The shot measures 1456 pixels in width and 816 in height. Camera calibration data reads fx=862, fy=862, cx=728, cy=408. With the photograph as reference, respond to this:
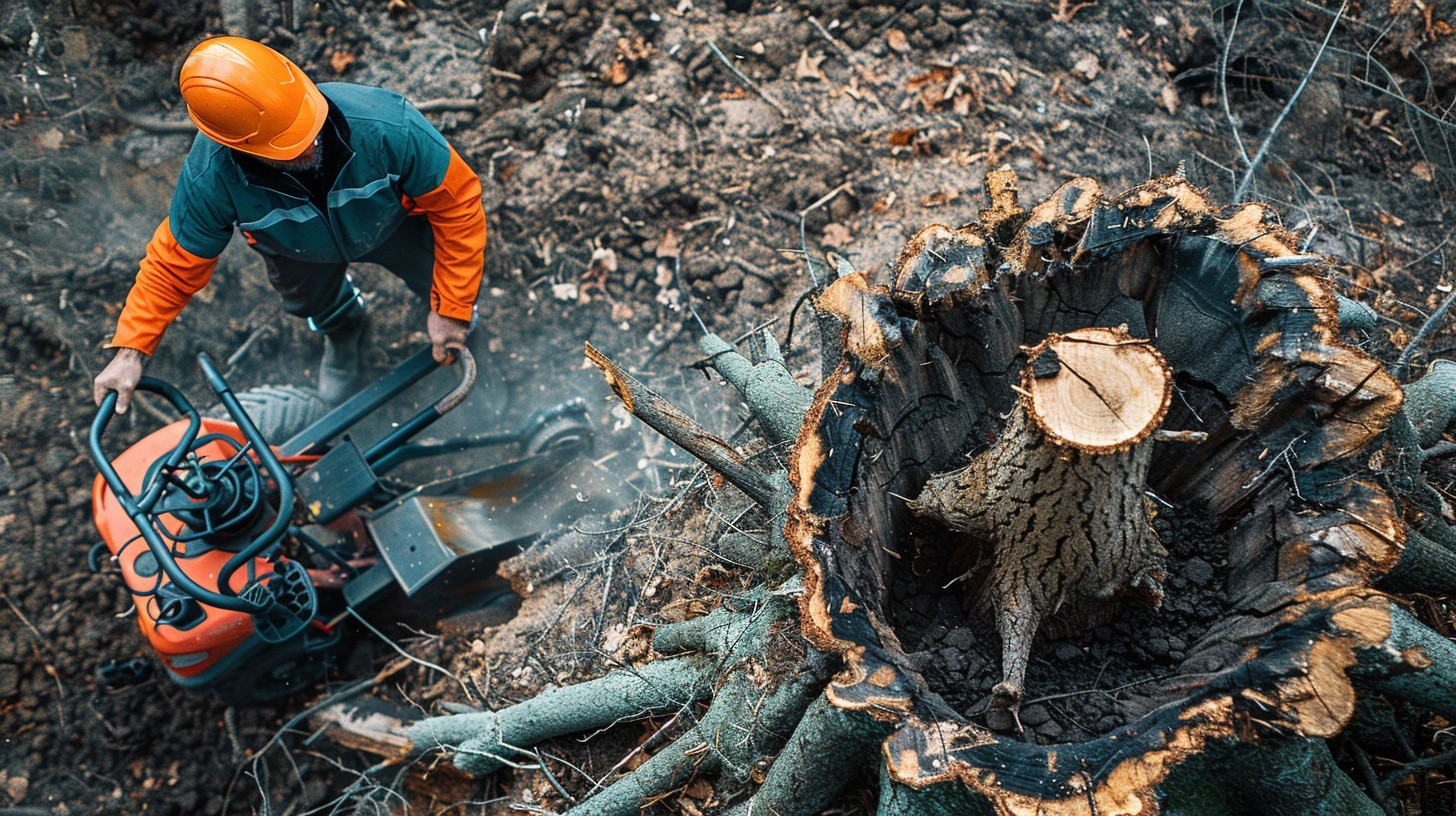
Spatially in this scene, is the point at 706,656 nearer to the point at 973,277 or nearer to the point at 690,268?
the point at 973,277

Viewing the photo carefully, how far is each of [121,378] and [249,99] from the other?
1325 millimetres

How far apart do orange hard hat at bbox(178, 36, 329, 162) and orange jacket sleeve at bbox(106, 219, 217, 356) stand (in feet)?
1.80

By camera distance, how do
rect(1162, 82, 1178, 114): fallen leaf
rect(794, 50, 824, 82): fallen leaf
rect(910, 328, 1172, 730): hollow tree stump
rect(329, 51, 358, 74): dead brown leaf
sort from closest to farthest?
rect(910, 328, 1172, 730): hollow tree stump < rect(1162, 82, 1178, 114): fallen leaf < rect(794, 50, 824, 82): fallen leaf < rect(329, 51, 358, 74): dead brown leaf

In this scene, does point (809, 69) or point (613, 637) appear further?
point (809, 69)

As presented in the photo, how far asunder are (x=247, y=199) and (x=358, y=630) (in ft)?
7.03

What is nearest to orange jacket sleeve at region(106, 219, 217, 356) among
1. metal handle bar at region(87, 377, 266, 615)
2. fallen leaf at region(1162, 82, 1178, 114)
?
metal handle bar at region(87, 377, 266, 615)

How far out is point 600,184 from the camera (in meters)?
4.93

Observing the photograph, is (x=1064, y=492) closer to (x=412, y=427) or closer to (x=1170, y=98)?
(x=412, y=427)

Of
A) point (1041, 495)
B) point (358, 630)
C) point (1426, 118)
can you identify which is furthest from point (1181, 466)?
point (358, 630)

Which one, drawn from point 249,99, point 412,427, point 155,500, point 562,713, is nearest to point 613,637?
point 562,713

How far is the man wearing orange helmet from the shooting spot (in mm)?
3033

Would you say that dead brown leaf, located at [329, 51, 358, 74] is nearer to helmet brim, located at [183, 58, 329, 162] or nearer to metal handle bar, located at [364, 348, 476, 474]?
helmet brim, located at [183, 58, 329, 162]

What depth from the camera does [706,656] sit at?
277 cm

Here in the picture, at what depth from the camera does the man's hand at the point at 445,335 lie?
396 cm
